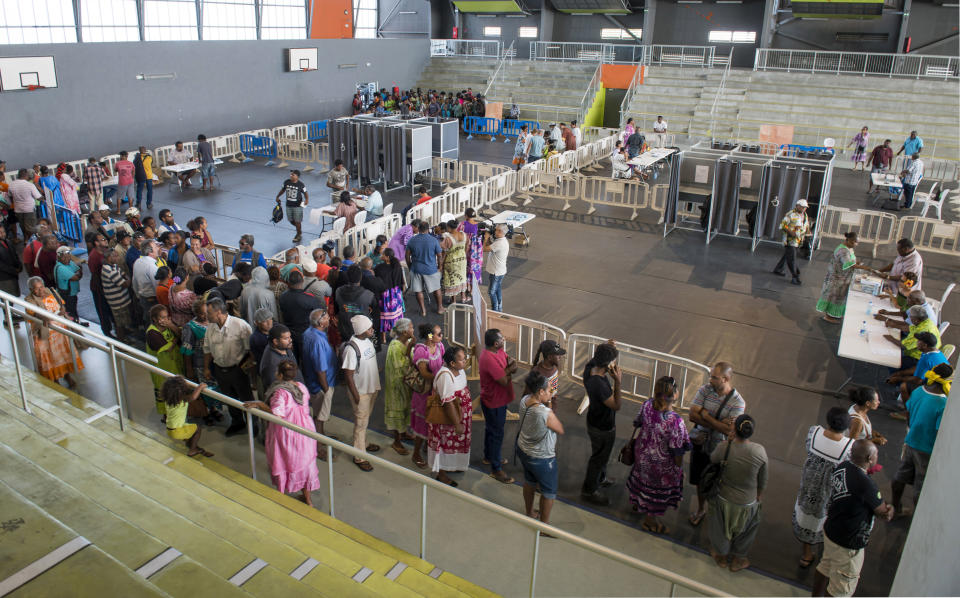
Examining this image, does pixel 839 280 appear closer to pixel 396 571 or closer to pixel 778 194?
pixel 778 194

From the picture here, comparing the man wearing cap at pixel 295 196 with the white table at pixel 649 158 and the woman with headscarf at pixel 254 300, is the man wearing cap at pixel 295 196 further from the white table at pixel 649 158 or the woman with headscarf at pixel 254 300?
the white table at pixel 649 158

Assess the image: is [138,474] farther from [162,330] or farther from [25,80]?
[25,80]

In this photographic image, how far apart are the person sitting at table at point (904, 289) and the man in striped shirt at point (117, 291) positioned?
35.0ft

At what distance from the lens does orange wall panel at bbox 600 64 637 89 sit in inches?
1227

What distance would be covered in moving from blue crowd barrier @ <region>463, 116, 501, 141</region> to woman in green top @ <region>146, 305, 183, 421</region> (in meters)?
24.1

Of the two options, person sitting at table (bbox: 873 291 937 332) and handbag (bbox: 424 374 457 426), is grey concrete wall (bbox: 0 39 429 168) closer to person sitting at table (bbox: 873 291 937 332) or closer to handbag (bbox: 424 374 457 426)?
handbag (bbox: 424 374 457 426)

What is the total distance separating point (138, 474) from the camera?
5.53 m

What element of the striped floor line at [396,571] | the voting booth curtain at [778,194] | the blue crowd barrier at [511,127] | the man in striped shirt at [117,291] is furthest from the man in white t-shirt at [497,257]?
the blue crowd barrier at [511,127]

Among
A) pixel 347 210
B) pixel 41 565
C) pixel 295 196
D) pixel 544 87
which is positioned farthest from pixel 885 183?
pixel 41 565

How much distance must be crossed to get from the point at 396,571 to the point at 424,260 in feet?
21.2

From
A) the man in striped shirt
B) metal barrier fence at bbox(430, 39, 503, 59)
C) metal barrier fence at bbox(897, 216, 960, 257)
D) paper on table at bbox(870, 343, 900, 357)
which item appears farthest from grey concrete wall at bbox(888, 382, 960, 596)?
metal barrier fence at bbox(430, 39, 503, 59)

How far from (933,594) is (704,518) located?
12.2ft

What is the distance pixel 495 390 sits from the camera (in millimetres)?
6922

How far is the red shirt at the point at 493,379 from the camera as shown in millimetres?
6824
